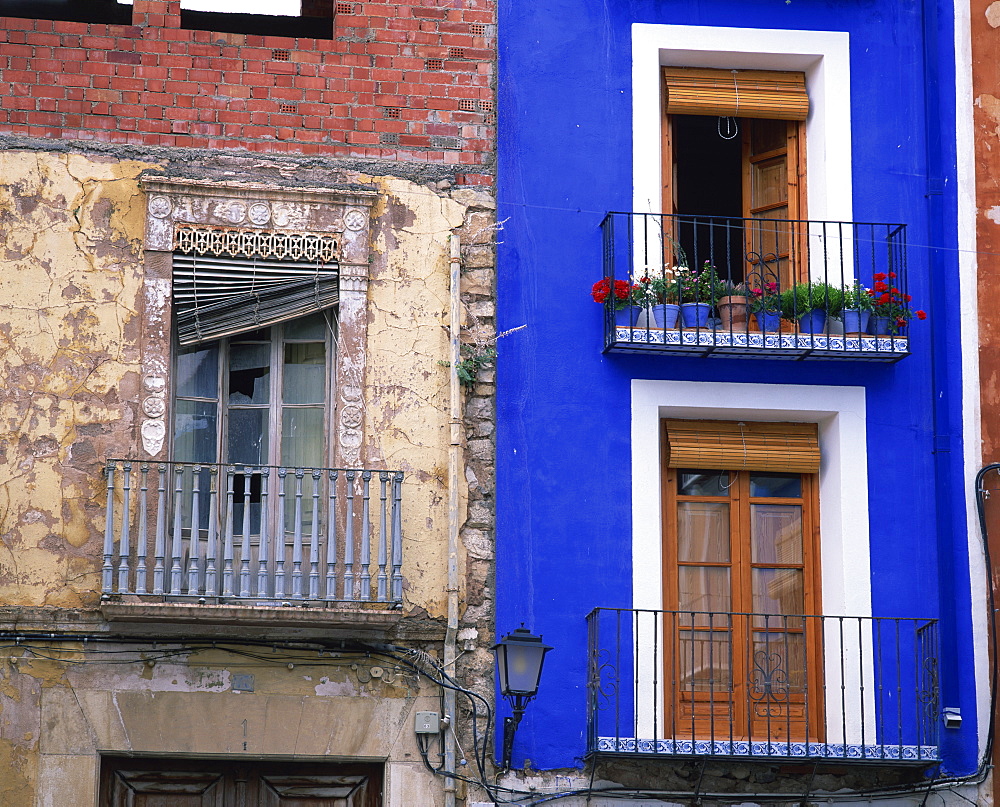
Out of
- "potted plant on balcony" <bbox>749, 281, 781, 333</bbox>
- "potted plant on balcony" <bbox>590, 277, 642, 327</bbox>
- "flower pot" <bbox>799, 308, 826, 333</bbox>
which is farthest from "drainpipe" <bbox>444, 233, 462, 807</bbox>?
"flower pot" <bbox>799, 308, 826, 333</bbox>

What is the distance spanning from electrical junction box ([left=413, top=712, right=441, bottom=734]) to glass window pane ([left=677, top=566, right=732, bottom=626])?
1663mm

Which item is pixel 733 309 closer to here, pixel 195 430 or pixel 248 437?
pixel 248 437

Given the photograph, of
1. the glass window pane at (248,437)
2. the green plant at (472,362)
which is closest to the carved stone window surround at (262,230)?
the glass window pane at (248,437)

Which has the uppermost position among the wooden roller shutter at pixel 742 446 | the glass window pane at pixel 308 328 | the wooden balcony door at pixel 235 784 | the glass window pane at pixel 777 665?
the glass window pane at pixel 308 328

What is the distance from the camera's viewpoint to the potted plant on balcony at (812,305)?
8.95 meters

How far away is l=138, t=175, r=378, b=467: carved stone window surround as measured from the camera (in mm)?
8609

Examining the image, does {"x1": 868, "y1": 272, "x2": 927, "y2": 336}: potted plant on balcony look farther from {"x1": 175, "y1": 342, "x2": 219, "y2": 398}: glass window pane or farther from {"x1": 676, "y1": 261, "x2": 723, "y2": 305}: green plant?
{"x1": 175, "y1": 342, "x2": 219, "y2": 398}: glass window pane

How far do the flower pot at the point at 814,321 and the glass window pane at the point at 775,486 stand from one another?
3.06 feet

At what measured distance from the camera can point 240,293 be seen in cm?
886

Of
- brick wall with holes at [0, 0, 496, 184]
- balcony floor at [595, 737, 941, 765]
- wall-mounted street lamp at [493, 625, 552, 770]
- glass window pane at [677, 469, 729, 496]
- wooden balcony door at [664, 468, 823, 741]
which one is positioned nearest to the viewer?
wall-mounted street lamp at [493, 625, 552, 770]

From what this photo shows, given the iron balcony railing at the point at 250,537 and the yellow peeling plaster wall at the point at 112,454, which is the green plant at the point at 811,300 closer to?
the yellow peeling plaster wall at the point at 112,454

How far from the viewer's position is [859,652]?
8617mm

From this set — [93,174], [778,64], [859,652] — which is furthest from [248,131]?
[859,652]

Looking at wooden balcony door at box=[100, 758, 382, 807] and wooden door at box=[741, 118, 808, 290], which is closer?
wooden balcony door at box=[100, 758, 382, 807]
